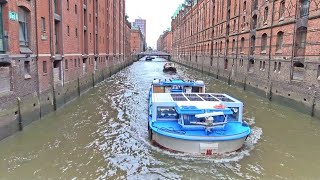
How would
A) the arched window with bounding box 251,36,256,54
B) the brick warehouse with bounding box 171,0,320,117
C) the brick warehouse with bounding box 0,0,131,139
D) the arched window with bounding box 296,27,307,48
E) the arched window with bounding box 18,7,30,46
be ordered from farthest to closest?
1. the arched window with bounding box 251,36,256,54
2. the arched window with bounding box 296,27,307,48
3. the brick warehouse with bounding box 171,0,320,117
4. the arched window with bounding box 18,7,30,46
5. the brick warehouse with bounding box 0,0,131,139

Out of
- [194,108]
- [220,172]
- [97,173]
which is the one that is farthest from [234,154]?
[97,173]

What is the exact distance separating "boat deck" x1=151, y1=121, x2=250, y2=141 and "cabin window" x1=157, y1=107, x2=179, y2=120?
31cm

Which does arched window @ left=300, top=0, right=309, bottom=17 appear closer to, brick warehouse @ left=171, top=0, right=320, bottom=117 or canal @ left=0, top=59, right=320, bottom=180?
brick warehouse @ left=171, top=0, right=320, bottom=117

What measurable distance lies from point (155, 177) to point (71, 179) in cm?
271

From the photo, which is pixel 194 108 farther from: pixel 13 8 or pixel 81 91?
pixel 81 91

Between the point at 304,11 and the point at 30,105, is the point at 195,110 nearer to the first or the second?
the point at 30,105

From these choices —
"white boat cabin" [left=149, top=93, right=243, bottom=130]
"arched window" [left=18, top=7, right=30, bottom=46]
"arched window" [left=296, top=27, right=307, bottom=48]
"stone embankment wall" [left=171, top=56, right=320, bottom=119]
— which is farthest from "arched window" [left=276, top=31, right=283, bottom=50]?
"arched window" [left=18, top=7, right=30, bottom=46]

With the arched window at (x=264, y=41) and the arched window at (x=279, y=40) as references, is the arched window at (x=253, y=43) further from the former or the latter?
the arched window at (x=279, y=40)

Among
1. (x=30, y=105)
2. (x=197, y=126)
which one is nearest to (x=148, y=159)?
(x=197, y=126)

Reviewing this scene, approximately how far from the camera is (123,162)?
1090 centimetres

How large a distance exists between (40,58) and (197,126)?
1152 cm

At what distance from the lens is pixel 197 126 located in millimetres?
11516

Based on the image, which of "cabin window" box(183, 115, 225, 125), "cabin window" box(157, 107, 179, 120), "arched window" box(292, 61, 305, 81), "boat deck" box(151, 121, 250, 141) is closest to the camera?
"boat deck" box(151, 121, 250, 141)

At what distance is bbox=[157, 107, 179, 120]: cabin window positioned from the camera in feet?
41.4
